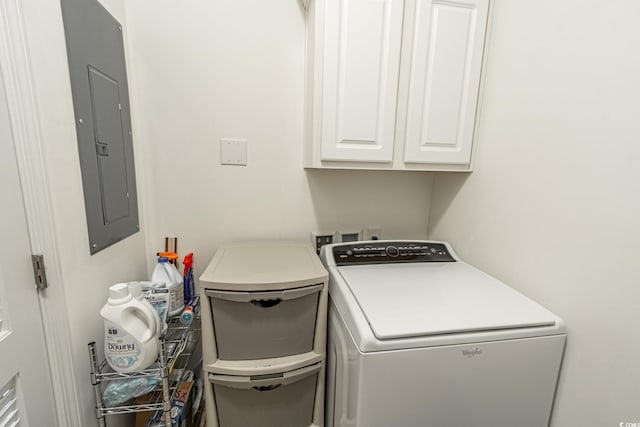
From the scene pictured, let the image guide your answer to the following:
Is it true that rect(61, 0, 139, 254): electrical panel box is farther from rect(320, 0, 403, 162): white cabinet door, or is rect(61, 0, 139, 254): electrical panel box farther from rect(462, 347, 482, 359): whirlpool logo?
rect(462, 347, 482, 359): whirlpool logo

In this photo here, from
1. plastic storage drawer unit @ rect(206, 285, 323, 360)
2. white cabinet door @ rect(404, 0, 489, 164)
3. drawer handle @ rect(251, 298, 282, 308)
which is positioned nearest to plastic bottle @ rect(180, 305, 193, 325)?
plastic storage drawer unit @ rect(206, 285, 323, 360)

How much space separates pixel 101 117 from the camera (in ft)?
3.32

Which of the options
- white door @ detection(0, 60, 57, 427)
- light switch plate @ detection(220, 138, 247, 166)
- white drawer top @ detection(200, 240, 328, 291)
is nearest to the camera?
white door @ detection(0, 60, 57, 427)

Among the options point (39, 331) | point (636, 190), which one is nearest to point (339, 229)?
point (636, 190)

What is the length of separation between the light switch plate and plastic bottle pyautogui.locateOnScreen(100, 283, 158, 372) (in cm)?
76

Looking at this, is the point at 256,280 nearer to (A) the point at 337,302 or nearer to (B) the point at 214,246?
(A) the point at 337,302

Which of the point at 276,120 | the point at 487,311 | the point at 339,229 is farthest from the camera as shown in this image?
the point at 339,229

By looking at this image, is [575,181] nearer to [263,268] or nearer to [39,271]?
[263,268]

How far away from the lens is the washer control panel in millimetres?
1362

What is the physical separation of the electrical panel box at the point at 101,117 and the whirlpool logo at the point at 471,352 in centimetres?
127

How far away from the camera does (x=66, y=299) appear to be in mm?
844

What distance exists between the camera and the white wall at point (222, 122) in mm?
1309

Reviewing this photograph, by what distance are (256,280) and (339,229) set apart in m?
0.73

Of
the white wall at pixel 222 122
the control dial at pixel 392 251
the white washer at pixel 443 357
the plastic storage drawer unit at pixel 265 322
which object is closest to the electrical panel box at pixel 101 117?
the white wall at pixel 222 122
